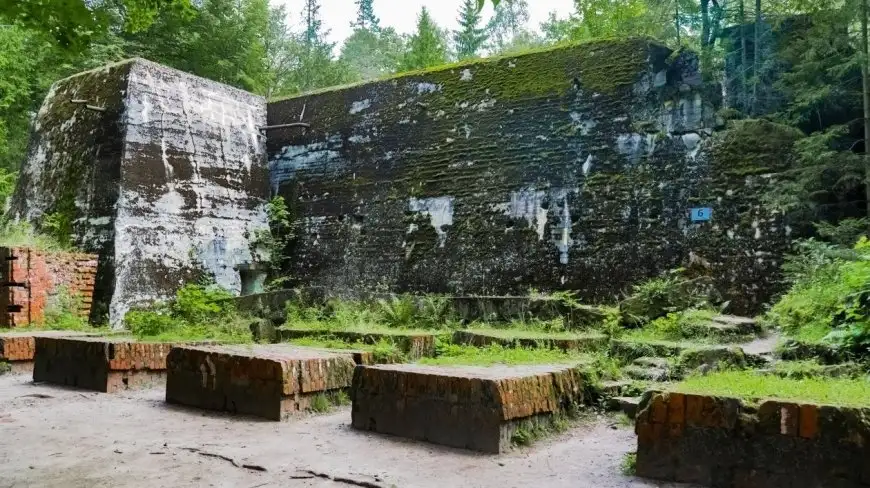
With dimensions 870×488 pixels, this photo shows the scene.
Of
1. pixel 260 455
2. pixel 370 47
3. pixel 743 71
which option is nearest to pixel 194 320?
pixel 260 455

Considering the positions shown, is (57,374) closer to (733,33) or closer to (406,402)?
(406,402)

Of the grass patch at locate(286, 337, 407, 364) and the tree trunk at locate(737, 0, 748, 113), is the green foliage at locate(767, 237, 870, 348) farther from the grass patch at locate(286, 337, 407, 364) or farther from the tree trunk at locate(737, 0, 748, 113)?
the grass patch at locate(286, 337, 407, 364)

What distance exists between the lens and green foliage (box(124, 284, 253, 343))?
6.45 metres

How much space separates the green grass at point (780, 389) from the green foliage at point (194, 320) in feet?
14.4

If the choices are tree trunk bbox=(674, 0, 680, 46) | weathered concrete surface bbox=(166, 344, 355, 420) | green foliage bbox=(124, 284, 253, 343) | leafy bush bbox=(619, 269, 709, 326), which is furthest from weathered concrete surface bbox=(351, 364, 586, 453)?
tree trunk bbox=(674, 0, 680, 46)

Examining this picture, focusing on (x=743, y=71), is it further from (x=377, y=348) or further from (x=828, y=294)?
(x=377, y=348)

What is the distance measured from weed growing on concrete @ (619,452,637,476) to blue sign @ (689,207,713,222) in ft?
21.7

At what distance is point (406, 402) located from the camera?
366 cm

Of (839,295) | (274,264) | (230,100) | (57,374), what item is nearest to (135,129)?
(230,100)

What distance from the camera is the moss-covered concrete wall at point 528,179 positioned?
9.14m

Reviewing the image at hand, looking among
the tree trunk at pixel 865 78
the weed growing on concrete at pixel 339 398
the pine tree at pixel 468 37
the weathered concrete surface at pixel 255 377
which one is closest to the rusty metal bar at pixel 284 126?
the weathered concrete surface at pixel 255 377

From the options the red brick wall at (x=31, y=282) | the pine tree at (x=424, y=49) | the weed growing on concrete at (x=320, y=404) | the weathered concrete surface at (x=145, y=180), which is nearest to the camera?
the weed growing on concrete at (x=320, y=404)

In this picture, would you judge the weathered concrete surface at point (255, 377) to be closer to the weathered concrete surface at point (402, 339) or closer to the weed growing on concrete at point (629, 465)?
the weathered concrete surface at point (402, 339)

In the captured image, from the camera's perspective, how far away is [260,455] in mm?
3273
